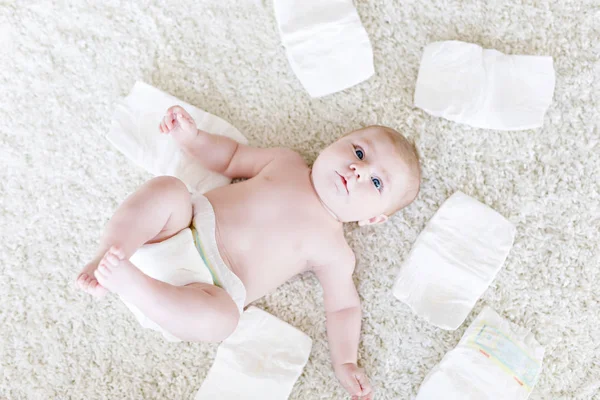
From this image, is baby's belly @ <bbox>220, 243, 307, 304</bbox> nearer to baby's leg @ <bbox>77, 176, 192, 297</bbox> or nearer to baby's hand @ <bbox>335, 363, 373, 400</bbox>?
baby's leg @ <bbox>77, 176, 192, 297</bbox>

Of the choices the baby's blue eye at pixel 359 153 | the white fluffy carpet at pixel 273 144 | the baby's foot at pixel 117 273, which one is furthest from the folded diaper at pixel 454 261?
the baby's foot at pixel 117 273

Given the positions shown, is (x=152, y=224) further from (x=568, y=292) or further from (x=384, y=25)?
(x=568, y=292)

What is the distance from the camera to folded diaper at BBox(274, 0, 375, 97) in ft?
4.34

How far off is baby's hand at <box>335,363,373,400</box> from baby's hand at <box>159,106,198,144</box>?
2.10 ft

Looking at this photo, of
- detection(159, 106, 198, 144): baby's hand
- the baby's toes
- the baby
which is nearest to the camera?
the baby's toes

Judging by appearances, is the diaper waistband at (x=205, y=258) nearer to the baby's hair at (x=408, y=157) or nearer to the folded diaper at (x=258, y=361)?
the folded diaper at (x=258, y=361)

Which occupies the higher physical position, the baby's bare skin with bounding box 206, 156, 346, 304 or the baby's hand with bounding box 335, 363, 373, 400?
the baby's bare skin with bounding box 206, 156, 346, 304

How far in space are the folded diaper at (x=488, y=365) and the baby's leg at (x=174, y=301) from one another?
529 millimetres

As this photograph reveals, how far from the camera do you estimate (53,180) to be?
130cm

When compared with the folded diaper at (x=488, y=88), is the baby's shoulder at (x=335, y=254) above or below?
below

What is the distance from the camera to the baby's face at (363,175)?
116 cm

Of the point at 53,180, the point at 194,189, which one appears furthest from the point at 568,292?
the point at 53,180

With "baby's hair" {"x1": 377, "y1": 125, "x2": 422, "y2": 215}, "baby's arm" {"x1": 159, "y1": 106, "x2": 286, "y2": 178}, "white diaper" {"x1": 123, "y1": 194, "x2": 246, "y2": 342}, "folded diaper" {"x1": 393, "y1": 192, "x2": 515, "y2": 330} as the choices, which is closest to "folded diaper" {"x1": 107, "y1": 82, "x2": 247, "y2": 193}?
"baby's arm" {"x1": 159, "y1": 106, "x2": 286, "y2": 178}

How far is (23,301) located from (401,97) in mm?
1043
